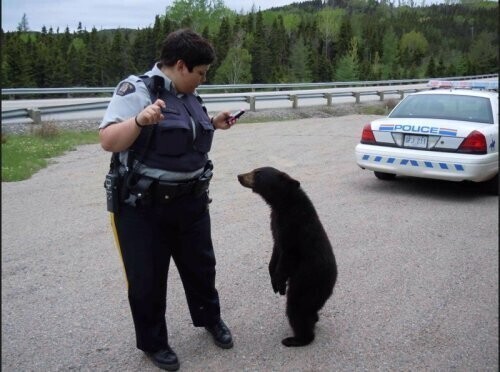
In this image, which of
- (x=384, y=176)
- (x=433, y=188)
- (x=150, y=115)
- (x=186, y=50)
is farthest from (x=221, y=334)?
(x=384, y=176)

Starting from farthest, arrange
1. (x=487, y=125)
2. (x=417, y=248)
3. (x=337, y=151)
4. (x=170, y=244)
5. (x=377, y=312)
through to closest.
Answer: (x=337, y=151)
(x=487, y=125)
(x=417, y=248)
(x=377, y=312)
(x=170, y=244)

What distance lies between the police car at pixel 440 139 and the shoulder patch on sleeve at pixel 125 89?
18.6 ft

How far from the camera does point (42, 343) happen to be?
11.3 feet

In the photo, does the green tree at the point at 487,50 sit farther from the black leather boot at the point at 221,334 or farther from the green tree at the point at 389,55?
the green tree at the point at 389,55

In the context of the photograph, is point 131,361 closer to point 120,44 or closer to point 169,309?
point 169,309

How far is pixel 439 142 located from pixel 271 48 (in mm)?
53654

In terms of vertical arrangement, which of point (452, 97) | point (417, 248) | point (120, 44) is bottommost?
point (417, 248)

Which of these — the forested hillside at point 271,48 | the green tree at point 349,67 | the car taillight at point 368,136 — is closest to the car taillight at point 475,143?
the car taillight at point 368,136

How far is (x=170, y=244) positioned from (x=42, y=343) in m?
1.11

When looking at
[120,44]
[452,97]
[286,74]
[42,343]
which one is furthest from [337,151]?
[286,74]

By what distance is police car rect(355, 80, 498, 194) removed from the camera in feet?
24.0

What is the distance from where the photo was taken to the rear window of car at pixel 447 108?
7.97m

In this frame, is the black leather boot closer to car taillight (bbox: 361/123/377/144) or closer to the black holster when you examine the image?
the black holster

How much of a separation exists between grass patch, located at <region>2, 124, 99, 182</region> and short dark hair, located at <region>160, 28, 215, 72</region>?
5.85 m
